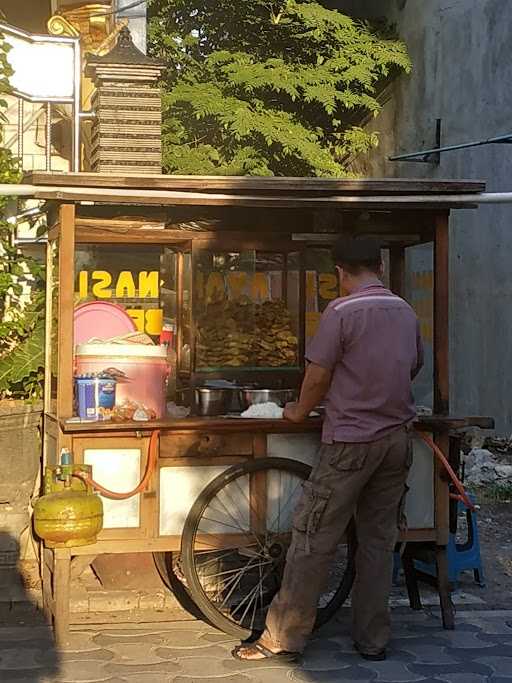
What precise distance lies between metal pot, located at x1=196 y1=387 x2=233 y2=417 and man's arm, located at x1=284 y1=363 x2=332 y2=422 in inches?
28.5

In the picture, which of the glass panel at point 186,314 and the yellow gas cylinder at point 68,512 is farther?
the glass panel at point 186,314

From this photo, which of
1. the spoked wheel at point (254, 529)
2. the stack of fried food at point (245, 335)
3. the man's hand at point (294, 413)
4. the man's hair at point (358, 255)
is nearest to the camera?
the man's hair at point (358, 255)

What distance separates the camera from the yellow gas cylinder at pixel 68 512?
4598 millimetres

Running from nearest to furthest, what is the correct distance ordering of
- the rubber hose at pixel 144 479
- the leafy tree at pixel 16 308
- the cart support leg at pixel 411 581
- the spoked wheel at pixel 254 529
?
the rubber hose at pixel 144 479, the spoked wheel at pixel 254 529, the cart support leg at pixel 411 581, the leafy tree at pixel 16 308

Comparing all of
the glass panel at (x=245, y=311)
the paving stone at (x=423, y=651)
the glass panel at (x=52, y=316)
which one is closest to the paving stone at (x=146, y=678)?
the paving stone at (x=423, y=651)

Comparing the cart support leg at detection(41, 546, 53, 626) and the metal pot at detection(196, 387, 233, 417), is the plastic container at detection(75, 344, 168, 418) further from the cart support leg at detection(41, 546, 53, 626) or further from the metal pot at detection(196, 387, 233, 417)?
the cart support leg at detection(41, 546, 53, 626)

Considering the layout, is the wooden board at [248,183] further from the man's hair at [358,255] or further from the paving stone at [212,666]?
the paving stone at [212,666]

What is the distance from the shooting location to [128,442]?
4.91 meters

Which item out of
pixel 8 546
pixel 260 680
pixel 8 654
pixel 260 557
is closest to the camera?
pixel 260 680

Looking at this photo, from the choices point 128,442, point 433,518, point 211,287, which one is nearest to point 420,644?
point 433,518

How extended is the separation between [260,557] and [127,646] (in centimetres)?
84

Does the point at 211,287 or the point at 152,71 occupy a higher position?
the point at 152,71

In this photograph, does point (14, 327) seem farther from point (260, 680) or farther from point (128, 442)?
point (260, 680)

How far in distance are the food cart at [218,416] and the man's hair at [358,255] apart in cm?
60
